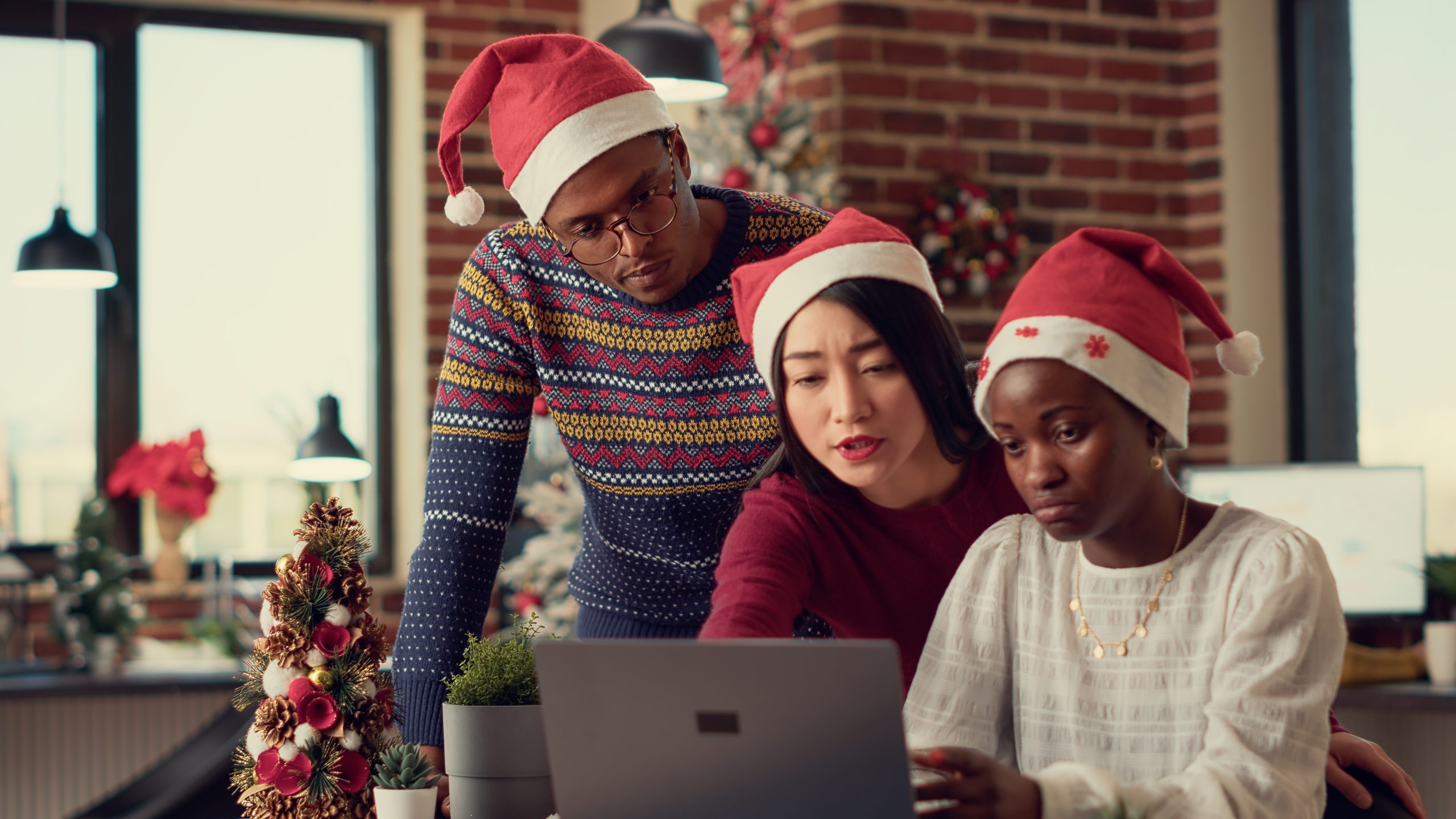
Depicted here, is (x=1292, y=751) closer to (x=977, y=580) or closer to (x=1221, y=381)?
(x=977, y=580)

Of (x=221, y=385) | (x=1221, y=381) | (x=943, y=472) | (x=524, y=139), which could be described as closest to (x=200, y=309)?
(x=221, y=385)

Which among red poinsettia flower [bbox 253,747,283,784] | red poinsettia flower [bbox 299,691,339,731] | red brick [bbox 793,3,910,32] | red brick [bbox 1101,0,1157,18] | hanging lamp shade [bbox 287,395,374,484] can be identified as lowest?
red poinsettia flower [bbox 253,747,283,784]

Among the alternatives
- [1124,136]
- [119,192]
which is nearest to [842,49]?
[1124,136]

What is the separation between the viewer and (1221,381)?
393 centimetres

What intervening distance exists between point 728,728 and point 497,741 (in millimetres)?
363

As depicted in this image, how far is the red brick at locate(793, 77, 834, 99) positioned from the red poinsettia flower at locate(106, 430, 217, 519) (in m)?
1.94

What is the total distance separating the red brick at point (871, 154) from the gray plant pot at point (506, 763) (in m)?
2.54

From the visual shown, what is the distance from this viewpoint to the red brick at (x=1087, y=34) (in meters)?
3.86

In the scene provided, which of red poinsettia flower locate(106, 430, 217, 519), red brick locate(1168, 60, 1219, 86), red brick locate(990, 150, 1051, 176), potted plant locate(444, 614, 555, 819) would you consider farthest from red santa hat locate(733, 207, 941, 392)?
red poinsettia flower locate(106, 430, 217, 519)

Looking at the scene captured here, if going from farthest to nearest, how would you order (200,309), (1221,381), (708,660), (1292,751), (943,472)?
1. (200,309)
2. (1221,381)
3. (943,472)
4. (1292,751)
5. (708,660)

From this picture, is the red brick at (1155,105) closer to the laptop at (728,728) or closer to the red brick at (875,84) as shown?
the red brick at (875,84)

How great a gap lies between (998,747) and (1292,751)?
0.90ft

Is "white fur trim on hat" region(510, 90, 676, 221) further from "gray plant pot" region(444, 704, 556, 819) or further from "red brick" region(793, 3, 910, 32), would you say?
"red brick" region(793, 3, 910, 32)

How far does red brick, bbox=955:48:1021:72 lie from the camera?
3.76 m
